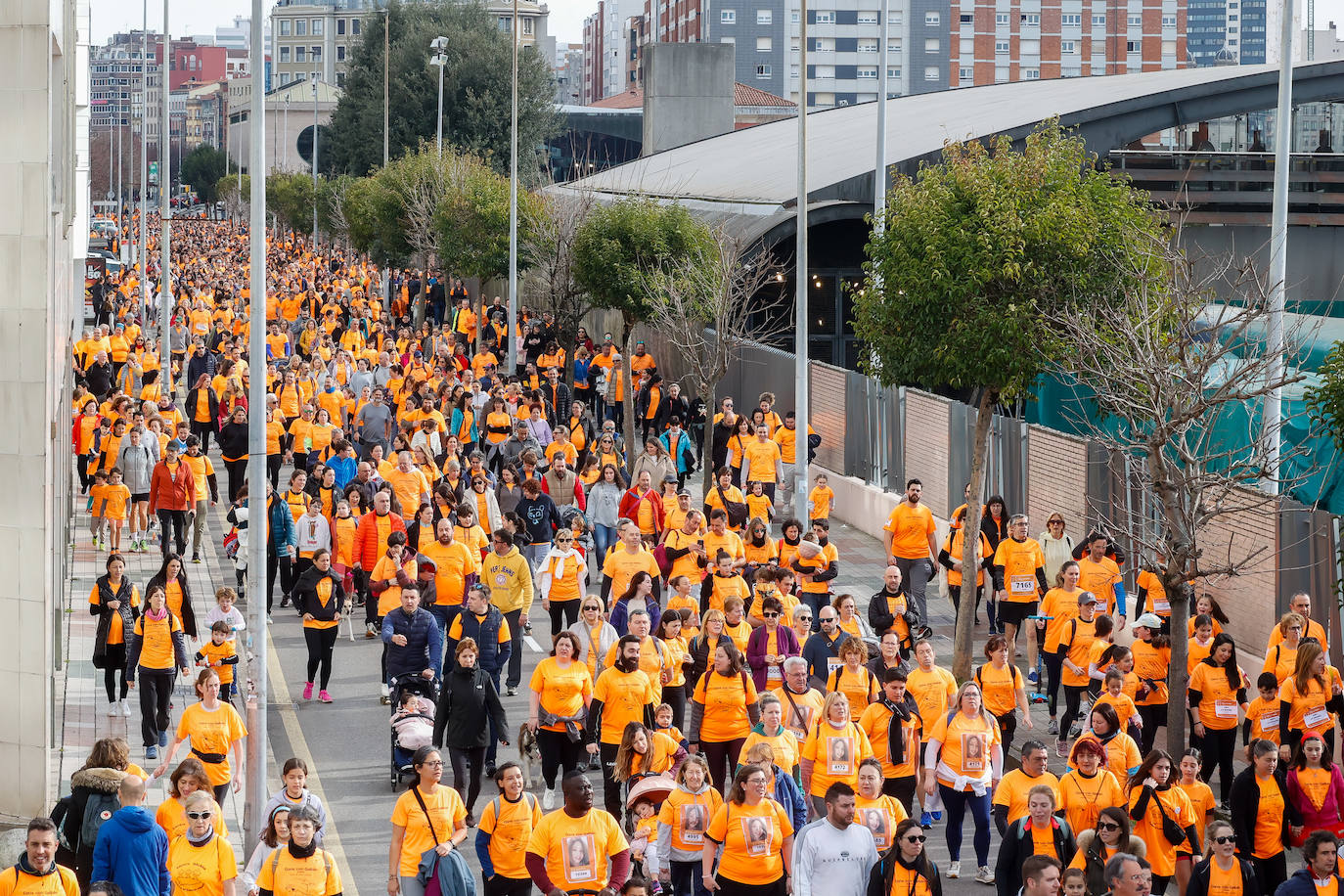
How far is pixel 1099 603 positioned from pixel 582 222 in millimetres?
19807

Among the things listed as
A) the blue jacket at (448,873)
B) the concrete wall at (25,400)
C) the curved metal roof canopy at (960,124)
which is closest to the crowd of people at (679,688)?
the blue jacket at (448,873)

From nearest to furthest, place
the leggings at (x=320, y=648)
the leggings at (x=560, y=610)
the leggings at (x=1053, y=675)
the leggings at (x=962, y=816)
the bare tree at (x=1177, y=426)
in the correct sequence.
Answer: the leggings at (x=962, y=816), the bare tree at (x=1177, y=426), the leggings at (x=1053, y=675), the leggings at (x=320, y=648), the leggings at (x=560, y=610)

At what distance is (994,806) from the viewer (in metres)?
10.8

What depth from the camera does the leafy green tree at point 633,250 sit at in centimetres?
3000

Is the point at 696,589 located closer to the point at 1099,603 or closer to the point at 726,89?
the point at 1099,603

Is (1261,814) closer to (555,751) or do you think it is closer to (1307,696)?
(1307,696)

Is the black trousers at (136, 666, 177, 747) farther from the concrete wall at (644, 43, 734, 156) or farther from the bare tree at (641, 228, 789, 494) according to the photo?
the concrete wall at (644, 43, 734, 156)

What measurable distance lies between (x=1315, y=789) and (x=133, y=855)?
6.84 meters

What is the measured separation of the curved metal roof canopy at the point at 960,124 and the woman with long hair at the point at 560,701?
62.5 feet

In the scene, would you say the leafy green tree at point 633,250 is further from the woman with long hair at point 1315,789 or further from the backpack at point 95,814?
the backpack at point 95,814

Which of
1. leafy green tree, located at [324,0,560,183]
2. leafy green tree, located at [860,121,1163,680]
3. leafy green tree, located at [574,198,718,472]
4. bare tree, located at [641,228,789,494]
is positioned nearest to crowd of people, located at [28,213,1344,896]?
leafy green tree, located at [860,121,1163,680]

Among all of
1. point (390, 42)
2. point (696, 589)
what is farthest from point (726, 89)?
point (696, 589)

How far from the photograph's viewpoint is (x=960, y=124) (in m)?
38.3

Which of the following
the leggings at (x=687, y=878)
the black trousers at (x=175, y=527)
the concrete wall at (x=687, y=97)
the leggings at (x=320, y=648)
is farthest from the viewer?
the concrete wall at (x=687, y=97)
